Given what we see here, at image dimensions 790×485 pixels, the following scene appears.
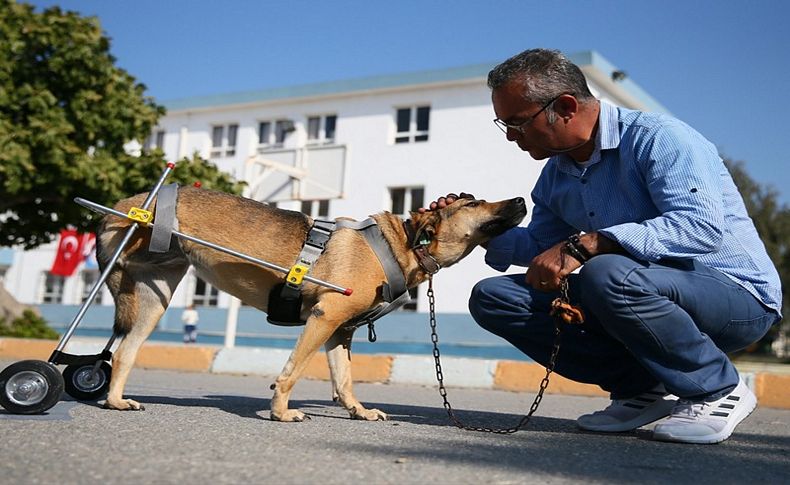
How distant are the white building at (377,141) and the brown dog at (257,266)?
50.3ft

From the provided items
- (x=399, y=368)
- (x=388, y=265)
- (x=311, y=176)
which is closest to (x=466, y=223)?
(x=388, y=265)

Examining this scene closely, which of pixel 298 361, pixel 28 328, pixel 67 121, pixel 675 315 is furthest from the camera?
pixel 28 328

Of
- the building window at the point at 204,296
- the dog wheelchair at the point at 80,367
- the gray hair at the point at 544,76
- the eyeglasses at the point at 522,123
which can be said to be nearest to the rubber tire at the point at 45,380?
the dog wheelchair at the point at 80,367

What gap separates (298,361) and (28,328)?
11.1 m

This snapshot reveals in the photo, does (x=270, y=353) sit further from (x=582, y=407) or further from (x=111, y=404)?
(x=111, y=404)

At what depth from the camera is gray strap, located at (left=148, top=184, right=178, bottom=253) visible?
3.78 m

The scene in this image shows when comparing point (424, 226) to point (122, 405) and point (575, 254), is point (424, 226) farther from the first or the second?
point (122, 405)

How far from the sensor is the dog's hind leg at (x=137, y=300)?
402cm

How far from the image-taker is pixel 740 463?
282cm

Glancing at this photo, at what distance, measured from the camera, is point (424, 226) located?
168 inches

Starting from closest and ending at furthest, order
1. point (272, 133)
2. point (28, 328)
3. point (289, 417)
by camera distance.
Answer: point (289, 417) → point (28, 328) → point (272, 133)

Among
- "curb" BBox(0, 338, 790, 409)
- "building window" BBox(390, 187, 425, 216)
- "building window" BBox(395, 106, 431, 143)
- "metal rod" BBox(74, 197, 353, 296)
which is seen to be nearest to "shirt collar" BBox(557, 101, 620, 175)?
"metal rod" BBox(74, 197, 353, 296)

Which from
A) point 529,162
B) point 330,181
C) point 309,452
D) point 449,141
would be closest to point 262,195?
point 330,181

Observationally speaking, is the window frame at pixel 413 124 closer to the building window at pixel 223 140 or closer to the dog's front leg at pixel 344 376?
the building window at pixel 223 140
